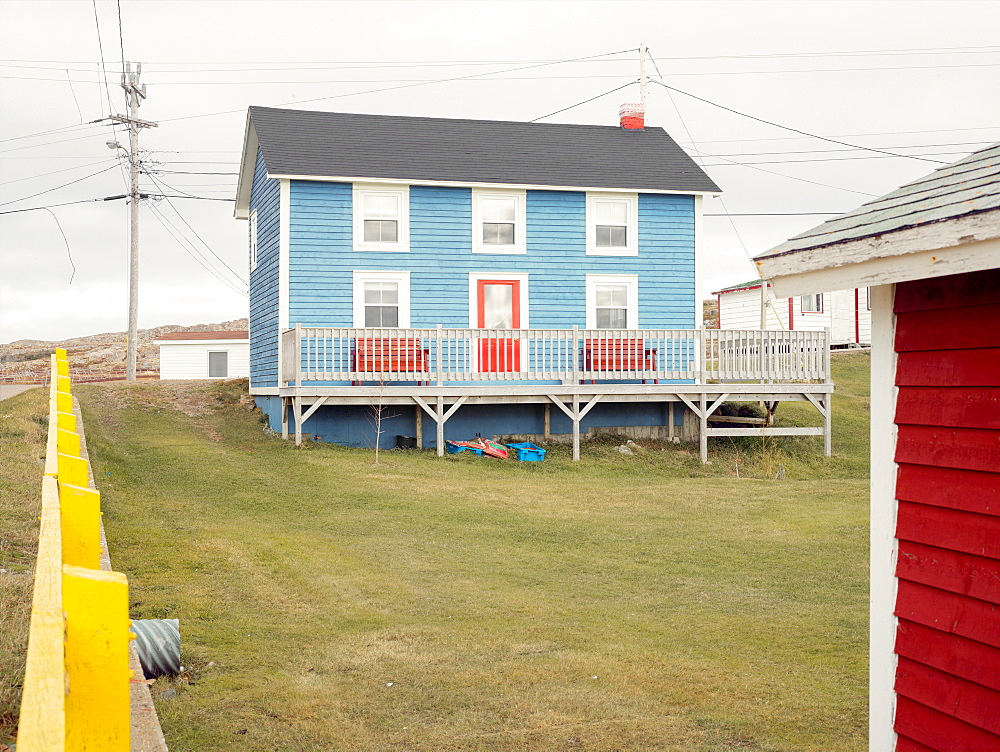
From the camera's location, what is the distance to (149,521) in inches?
459

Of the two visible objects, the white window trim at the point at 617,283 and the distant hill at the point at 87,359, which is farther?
the distant hill at the point at 87,359

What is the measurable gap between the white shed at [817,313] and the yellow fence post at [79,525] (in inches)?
1248

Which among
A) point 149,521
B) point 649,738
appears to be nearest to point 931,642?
point 649,738

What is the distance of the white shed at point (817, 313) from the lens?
35719 mm

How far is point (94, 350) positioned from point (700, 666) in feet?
149

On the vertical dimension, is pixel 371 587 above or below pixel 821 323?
below

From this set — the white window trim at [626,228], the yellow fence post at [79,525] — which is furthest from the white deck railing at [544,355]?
the yellow fence post at [79,525]

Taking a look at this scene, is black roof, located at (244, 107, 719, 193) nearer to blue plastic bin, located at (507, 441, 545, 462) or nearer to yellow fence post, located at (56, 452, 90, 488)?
blue plastic bin, located at (507, 441, 545, 462)

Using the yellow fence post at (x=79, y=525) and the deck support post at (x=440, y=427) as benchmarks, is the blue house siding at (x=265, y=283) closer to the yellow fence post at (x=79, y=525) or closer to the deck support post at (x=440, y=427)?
the deck support post at (x=440, y=427)

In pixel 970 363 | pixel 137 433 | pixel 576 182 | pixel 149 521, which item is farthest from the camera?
pixel 576 182

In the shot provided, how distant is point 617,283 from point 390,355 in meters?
5.92

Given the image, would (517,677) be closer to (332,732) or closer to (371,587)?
(332,732)

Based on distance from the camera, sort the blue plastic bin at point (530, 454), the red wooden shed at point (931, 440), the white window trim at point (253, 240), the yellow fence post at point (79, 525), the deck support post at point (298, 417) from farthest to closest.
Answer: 1. the white window trim at point (253, 240)
2. the blue plastic bin at point (530, 454)
3. the deck support post at point (298, 417)
4. the red wooden shed at point (931, 440)
5. the yellow fence post at point (79, 525)

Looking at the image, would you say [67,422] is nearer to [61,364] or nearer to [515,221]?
[61,364]
